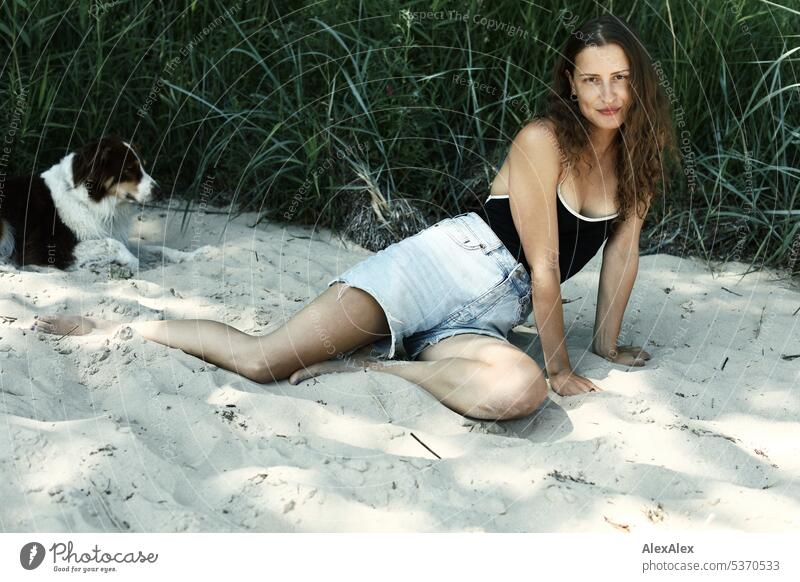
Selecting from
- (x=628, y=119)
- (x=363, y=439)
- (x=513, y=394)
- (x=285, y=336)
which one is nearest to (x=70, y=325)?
(x=285, y=336)

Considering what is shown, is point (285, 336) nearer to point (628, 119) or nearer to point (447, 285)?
point (447, 285)

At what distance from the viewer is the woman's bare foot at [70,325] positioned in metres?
3.22

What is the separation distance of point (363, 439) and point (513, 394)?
1.61 ft

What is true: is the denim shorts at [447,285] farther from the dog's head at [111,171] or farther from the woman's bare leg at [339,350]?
the dog's head at [111,171]

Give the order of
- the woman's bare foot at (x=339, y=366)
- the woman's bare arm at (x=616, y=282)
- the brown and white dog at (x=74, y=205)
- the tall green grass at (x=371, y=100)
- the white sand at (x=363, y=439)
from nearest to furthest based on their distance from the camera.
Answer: the white sand at (x=363, y=439)
the woman's bare foot at (x=339, y=366)
the woman's bare arm at (x=616, y=282)
the brown and white dog at (x=74, y=205)
the tall green grass at (x=371, y=100)

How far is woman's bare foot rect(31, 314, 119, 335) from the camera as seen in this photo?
322 cm

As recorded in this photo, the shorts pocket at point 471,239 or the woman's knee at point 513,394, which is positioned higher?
the shorts pocket at point 471,239

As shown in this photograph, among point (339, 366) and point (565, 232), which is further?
point (565, 232)

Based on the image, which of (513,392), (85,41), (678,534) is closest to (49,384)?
(513,392)

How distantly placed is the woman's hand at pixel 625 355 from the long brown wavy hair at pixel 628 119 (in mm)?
492

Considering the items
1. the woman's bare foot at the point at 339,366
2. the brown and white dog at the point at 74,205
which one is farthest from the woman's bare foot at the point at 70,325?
the brown and white dog at the point at 74,205

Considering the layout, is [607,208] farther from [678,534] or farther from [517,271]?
[678,534]

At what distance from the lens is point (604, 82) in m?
3.13

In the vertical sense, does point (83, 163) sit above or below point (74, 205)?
above
